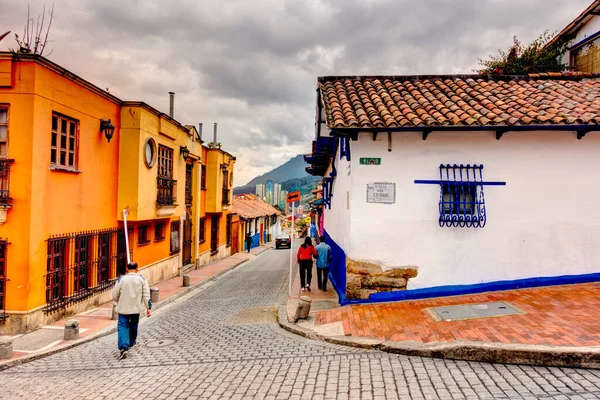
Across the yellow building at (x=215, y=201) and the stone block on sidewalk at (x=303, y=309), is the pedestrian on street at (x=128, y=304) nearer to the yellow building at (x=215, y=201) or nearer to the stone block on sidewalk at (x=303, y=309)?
the stone block on sidewalk at (x=303, y=309)

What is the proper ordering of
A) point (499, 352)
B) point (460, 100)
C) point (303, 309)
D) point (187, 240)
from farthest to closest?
1. point (187, 240)
2. point (460, 100)
3. point (303, 309)
4. point (499, 352)

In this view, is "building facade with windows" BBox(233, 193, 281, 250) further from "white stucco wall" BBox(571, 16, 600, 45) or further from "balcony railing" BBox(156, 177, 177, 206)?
"white stucco wall" BBox(571, 16, 600, 45)

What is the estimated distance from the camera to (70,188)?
9.95m

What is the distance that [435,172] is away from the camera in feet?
27.4

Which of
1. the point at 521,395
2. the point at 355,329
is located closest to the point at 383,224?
the point at 355,329

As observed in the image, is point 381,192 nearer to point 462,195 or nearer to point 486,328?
point 462,195

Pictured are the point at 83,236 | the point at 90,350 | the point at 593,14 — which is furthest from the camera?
the point at 593,14

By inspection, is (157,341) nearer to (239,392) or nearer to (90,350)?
(90,350)

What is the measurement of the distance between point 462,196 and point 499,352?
395cm

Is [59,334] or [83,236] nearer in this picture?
[59,334]

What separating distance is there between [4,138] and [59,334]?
4528 millimetres

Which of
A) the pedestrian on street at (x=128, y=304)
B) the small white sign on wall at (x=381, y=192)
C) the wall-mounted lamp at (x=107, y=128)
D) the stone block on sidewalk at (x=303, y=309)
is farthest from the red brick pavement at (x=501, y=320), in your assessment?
the wall-mounted lamp at (x=107, y=128)

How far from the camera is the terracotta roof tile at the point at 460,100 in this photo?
26.1ft

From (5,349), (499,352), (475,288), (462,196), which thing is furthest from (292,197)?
(499,352)
